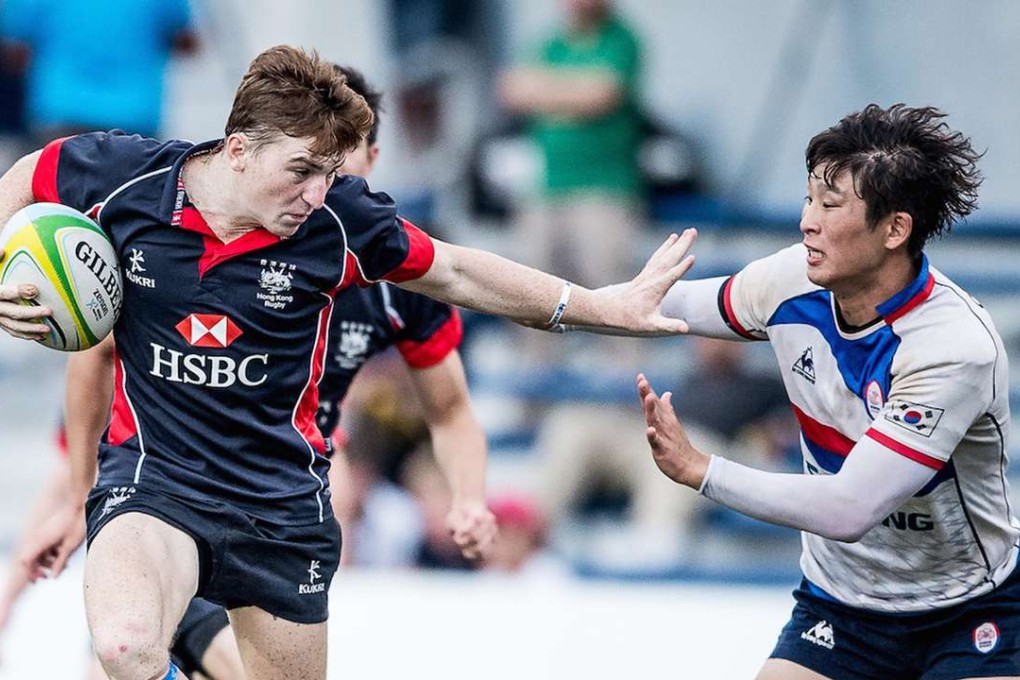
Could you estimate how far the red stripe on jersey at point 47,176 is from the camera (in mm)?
4145

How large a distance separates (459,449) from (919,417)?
1630 mm

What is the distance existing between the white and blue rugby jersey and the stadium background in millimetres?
3003

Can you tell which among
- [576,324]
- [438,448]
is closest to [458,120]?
[438,448]

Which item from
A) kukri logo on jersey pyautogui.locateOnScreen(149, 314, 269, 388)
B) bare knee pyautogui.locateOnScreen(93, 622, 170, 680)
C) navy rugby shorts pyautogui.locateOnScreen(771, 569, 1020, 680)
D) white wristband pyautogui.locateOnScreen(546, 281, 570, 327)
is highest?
white wristband pyautogui.locateOnScreen(546, 281, 570, 327)

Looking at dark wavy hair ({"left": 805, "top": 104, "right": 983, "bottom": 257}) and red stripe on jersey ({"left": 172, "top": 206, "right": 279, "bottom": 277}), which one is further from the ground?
dark wavy hair ({"left": 805, "top": 104, "right": 983, "bottom": 257})

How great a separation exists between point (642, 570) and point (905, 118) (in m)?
3.90

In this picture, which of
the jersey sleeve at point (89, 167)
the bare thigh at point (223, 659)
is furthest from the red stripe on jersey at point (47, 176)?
the bare thigh at point (223, 659)

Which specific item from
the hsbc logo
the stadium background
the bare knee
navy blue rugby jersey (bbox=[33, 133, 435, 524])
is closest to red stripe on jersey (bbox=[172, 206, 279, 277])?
navy blue rugby jersey (bbox=[33, 133, 435, 524])

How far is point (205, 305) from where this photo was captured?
4035 mm

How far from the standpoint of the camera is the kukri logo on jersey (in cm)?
404

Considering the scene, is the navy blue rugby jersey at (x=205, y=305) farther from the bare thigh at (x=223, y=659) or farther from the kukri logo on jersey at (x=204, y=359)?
the bare thigh at (x=223, y=659)

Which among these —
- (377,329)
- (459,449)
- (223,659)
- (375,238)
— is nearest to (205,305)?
(375,238)

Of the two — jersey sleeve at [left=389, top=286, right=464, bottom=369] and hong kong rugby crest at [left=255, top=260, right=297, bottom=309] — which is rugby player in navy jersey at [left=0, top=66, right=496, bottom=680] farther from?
hong kong rugby crest at [left=255, top=260, right=297, bottom=309]

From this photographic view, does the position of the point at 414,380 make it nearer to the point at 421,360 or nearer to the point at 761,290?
the point at 421,360
